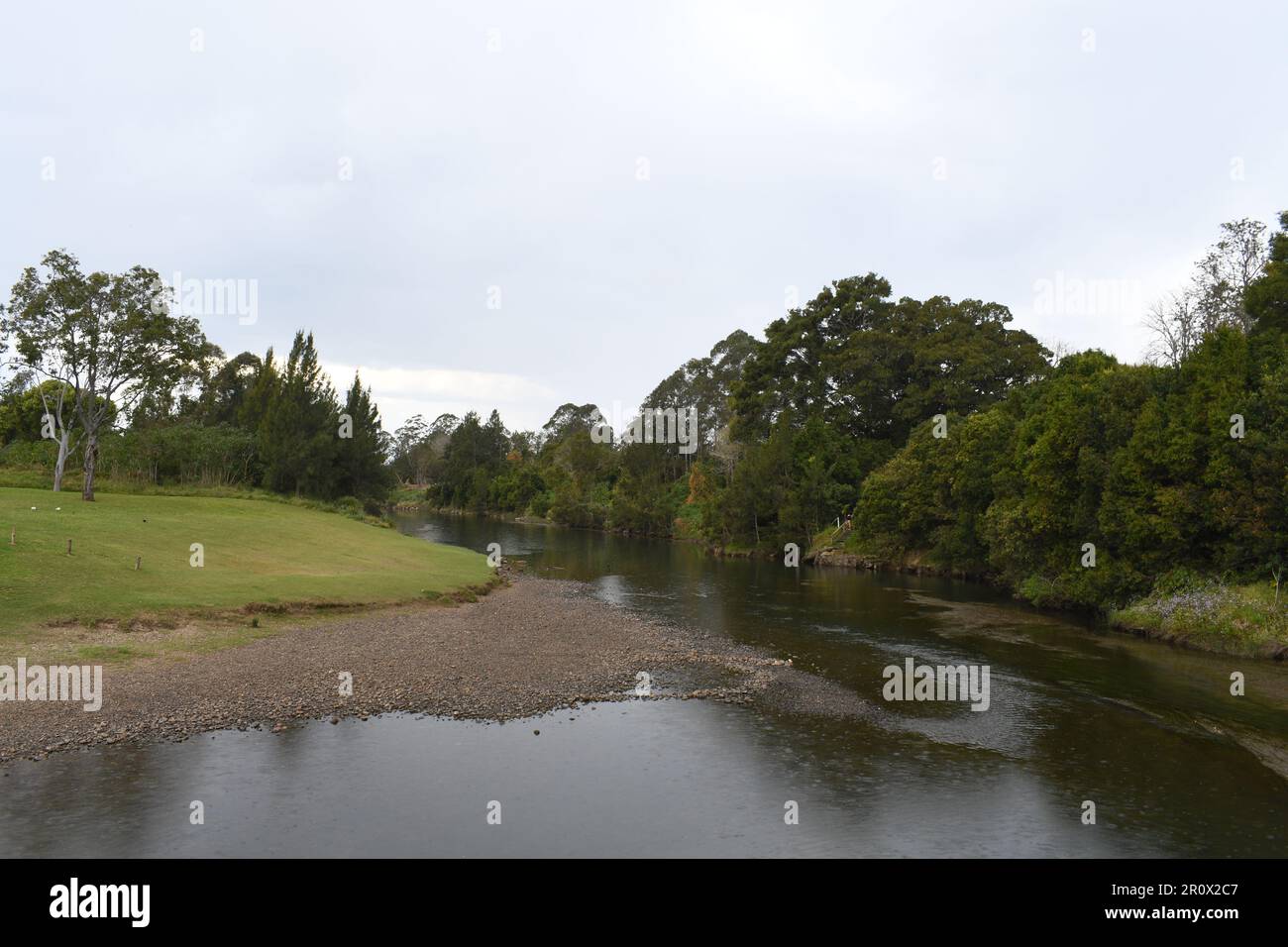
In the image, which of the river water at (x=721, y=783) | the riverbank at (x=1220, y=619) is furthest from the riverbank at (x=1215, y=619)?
the river water at (x=721, y=783)

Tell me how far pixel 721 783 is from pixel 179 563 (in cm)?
2534

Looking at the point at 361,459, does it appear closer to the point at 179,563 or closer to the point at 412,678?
the point at 179,563

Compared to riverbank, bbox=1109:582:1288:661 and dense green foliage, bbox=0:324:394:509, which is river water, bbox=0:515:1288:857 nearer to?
riverbank, bbox=1109:582:1288:661

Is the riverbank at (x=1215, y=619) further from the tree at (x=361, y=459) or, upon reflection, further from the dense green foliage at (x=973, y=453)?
the tree at (x=361, y=459)

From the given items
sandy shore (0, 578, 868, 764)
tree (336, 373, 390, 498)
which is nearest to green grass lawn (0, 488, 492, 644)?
sandy shore (0, 578, 868, 764)

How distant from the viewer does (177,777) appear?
13602mm

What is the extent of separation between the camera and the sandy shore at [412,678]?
638 inches

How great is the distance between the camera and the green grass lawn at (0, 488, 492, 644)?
23281 mm

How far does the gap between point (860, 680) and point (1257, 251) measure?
51.2m

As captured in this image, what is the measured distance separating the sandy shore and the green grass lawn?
328 cm

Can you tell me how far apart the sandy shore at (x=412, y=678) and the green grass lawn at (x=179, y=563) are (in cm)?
328

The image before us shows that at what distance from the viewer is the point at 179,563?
99.9ft
